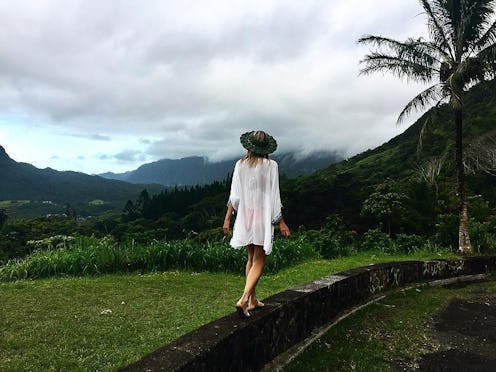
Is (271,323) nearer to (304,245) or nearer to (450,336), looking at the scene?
(450,336)

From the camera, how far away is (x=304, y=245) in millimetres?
12641

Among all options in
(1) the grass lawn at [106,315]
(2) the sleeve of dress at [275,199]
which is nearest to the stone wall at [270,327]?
(2) the sleeve of dress at [275,199]

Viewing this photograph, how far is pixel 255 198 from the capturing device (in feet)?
13.7

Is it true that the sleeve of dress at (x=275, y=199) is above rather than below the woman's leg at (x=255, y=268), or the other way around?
above

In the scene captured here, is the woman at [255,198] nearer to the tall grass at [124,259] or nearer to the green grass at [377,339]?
the green grass at [377,339]

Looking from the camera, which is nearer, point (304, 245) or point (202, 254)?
point (202, 254)

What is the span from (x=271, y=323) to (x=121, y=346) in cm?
170

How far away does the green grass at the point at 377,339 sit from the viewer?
4.35 metres

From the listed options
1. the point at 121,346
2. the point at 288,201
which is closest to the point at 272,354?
the point at 121,346

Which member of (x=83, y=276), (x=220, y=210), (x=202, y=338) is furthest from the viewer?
(x=220, y=210)

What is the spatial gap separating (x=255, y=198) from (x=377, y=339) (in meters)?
2.56

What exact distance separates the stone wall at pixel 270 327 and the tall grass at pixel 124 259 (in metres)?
3.93

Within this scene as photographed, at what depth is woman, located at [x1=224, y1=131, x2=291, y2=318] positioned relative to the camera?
4129mm

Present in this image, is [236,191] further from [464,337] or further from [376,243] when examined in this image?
[376,243]
